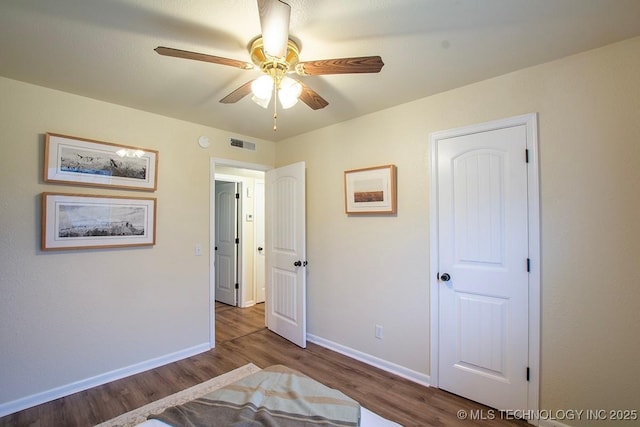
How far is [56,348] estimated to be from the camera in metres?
2.28

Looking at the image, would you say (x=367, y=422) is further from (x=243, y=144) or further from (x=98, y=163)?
(x=243, y=144)

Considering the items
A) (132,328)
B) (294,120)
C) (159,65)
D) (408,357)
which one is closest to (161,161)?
(159,65)

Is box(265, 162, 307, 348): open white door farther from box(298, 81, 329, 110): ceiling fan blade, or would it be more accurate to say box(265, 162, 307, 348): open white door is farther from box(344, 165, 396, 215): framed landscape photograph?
box(298, 81, 329, 110): ceiling fan blade

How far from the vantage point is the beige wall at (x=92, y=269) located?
213 centimetres

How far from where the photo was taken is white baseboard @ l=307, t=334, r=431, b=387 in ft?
8.04

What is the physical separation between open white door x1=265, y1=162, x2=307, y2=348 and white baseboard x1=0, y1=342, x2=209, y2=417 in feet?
2.93

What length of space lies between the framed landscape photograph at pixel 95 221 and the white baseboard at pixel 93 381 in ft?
3.65

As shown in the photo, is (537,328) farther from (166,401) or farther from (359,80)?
(166,401)

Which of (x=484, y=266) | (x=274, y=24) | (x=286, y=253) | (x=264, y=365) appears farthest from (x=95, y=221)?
(x=484, y=266)

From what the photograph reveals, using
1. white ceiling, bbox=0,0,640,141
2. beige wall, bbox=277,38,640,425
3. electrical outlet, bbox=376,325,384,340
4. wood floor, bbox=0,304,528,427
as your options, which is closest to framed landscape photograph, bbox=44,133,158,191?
white ceiling, bbox=0,0,640,141

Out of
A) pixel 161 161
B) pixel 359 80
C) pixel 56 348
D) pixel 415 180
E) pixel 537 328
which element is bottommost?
pixel 56 348

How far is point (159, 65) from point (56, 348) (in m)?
2.33

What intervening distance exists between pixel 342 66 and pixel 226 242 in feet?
13.3

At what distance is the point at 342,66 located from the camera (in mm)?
1482
